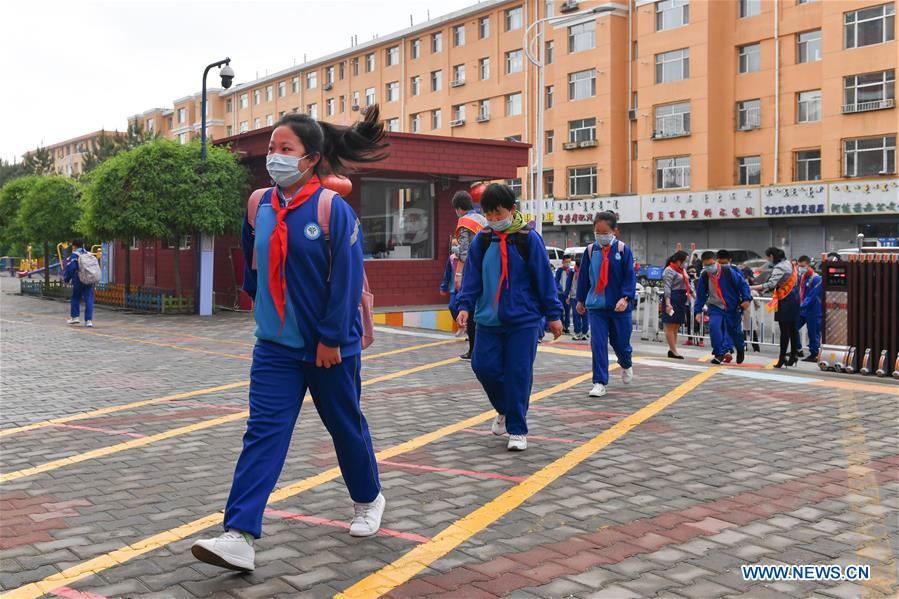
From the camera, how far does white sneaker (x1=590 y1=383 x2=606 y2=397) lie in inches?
343

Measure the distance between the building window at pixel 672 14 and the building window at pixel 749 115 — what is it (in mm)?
4852

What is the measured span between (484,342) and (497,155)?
17.7 meters

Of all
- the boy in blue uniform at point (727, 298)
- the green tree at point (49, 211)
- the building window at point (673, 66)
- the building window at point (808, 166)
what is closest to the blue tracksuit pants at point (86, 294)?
the green tree at point (49, 211)

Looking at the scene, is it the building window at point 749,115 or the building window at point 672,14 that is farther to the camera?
the building window at point 672,14

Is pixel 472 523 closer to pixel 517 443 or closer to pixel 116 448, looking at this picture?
pixel 517 443

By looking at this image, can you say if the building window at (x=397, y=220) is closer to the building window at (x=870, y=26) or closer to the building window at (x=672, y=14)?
the building window at (x=870, y=26)

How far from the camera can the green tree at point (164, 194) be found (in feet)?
67.1

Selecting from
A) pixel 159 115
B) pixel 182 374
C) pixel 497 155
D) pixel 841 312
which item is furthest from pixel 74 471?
pixel 159 115

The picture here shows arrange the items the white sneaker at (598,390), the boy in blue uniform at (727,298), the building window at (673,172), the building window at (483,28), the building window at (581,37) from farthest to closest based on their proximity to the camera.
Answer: the building window at (483,28), the building window at (581,37), the building window at (673,172), the boy in blue uniform at (727,298), the white sneaker at (598,390)

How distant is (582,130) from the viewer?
4659 cm

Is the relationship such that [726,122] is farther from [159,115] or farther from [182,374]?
[159,115]

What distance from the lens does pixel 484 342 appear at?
6.43 m

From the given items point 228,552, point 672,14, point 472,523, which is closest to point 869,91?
point 672,14

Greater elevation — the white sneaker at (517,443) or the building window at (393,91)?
the building window at (393,91)
